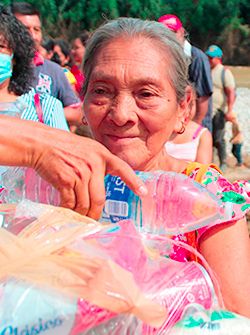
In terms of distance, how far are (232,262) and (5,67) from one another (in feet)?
7.81

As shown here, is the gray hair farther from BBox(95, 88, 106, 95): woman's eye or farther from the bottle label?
the bottle label

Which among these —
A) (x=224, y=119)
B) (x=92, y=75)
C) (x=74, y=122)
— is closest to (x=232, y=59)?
(x=224, y=119)

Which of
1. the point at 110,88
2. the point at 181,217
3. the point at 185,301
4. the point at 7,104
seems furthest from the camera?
the point at 7,104

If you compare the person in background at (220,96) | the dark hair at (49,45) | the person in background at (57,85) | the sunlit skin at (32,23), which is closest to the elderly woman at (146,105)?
the person in background at (57,85)

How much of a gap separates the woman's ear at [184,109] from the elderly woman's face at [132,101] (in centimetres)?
10

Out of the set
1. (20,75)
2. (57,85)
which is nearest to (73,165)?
(20,75)

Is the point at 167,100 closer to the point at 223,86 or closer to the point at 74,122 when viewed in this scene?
the point at 74,122

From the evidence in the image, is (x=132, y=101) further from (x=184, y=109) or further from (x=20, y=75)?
(x=20, y=75)

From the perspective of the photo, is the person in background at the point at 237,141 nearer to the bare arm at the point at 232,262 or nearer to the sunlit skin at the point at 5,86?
the sunlit skin at the point at 5,86

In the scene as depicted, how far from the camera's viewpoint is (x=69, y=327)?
3.42 feet

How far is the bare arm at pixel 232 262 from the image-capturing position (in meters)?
1.75

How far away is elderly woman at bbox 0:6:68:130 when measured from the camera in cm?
353

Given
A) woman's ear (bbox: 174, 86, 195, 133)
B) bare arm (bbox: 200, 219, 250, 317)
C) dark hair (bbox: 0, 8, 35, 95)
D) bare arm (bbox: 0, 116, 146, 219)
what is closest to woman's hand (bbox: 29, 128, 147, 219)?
bare arm (bbox: 0, 116, 146, 219)

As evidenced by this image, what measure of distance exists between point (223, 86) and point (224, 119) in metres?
0.48
